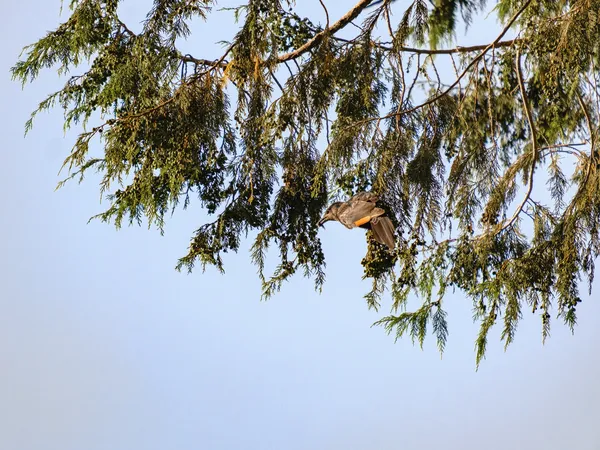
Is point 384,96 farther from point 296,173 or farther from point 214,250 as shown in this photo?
point 214,250

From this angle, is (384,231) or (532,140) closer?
(384,231)

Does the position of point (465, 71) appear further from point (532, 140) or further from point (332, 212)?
point (332, 212)

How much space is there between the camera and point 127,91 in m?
4.36

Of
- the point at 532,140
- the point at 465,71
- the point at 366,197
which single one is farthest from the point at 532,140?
the point at 366,197

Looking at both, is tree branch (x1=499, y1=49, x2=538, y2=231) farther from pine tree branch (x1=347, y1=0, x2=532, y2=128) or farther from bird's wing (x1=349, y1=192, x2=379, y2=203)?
bird's wing (x1=349, y1=192, x2=379, y2=203)

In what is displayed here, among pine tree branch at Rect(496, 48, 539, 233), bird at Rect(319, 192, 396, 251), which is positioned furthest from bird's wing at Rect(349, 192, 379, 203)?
pine tree branch at Rect(496, 48, 539, 233)

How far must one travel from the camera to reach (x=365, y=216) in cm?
396

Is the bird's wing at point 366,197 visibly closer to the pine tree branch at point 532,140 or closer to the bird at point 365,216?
the bird at point 365,216

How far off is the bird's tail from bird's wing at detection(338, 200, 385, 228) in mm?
25

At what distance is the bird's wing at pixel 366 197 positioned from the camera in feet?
13.2

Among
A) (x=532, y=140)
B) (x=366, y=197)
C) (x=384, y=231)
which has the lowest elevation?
(x=384, y=231)

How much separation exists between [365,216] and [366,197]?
3.9 inches

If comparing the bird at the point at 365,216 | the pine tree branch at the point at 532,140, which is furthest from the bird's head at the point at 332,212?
the pine tree branch at the point at 532,140

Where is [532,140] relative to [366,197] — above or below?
above
